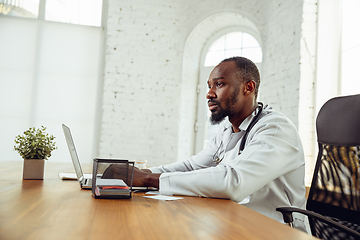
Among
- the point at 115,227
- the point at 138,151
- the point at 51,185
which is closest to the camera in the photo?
the point at 115,227

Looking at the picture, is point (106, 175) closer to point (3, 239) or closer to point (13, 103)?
point (3, 239)

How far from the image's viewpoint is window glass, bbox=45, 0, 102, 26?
4621mm

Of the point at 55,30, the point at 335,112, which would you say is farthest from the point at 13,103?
the point at 335,112

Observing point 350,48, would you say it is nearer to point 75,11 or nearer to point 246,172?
point 246,172

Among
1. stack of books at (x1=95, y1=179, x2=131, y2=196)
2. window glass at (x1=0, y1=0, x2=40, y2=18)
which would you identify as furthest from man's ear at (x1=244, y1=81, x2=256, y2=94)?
window glass at (x1=0, y1=0, x2=40, y2=18)

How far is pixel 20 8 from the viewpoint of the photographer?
4.52 meters

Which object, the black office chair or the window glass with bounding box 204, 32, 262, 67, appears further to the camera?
the window glass with bounding box 204, 32, 262, 67

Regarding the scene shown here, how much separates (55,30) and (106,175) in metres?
4.06

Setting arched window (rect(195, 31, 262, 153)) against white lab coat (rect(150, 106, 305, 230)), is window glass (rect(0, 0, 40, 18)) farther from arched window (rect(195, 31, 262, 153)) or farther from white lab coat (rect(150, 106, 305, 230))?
white lab coat (rect(150, 106, 305, 230))

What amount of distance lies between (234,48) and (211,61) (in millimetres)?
401

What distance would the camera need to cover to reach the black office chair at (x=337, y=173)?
50.3 inches

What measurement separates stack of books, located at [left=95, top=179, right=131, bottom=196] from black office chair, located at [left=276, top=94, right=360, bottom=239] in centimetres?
61

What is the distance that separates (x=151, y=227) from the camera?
699 millimetres

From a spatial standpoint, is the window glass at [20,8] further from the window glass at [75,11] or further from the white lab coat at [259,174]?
the white lab coat at [259,174]
